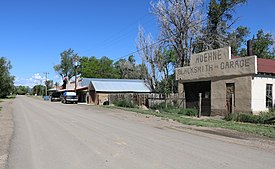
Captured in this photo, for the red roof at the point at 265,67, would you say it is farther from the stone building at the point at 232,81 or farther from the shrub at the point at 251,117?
the shrub at the point at 251,117

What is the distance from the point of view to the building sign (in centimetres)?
1973

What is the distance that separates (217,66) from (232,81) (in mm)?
2087

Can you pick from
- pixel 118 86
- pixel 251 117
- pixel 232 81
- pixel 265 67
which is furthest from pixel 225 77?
pixel 118 86

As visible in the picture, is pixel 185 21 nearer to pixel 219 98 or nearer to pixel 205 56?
pixel 205 56

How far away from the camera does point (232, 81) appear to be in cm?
2094

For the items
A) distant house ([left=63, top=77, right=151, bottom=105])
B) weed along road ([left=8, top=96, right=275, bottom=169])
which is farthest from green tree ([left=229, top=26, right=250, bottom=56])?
weed along road ([left=8, top=96, right=275, bottom=169])

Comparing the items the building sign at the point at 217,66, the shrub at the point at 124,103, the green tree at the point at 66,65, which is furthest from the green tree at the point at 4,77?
the building sign at the point at 217,66

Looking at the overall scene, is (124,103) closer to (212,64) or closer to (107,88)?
(107,88)

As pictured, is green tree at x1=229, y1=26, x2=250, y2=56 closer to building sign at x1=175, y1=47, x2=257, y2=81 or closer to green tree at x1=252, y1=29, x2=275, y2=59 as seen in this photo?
green tree at x1=252, y1=29, x2=275, y2=59

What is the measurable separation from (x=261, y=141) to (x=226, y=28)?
3269 centimetres

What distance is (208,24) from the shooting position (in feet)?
136

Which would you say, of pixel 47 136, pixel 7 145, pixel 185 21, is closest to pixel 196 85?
pixel 185 21

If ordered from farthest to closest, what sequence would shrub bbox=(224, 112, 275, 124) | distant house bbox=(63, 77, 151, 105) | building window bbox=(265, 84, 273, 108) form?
distant house bbox=(63, 77, 151, 105) < building window bbox=(265, 84, 273, 108) < shrub bbox=(224, 112, 275, 124)

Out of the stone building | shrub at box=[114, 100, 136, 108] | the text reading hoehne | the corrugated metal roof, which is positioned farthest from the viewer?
the corrugated metal roof
